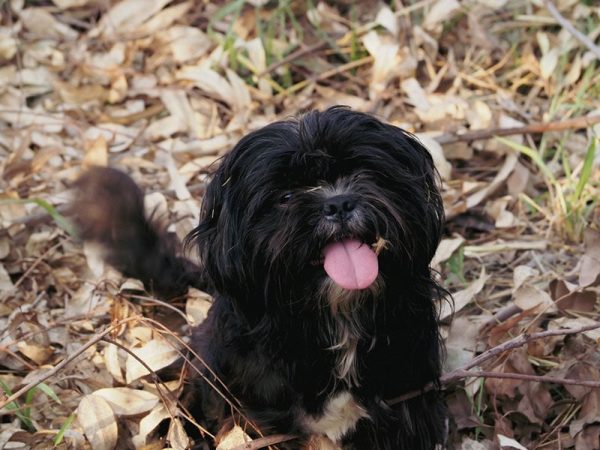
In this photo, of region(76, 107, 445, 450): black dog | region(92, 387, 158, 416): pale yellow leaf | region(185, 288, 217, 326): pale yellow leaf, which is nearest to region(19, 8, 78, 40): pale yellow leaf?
region(185, 288, 217, 326): pale yellow leaf

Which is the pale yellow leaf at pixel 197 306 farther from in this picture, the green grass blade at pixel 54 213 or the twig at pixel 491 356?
the twig at pixel 491 356

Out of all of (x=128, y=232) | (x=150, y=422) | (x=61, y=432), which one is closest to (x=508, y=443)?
(x=150, y=422)

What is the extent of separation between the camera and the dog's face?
2541mm

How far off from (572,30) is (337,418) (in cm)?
245

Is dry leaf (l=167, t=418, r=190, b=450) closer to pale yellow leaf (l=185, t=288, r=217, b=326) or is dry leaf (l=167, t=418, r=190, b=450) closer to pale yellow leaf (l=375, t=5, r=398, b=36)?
pale yellow leaf (l=185, t=288, r=217, b=326)

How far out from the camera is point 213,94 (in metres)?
4.96

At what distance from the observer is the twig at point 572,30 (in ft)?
14.6

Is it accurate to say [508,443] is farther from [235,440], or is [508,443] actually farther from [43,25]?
[43,25]

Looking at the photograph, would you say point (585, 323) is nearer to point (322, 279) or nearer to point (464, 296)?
point (464, 296)

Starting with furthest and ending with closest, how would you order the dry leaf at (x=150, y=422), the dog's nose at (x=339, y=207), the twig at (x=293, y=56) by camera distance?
the twig at (x=293, y=56) < the dry leaf at (x=150, y=422) < the dog's nose at (x=339, y=207)

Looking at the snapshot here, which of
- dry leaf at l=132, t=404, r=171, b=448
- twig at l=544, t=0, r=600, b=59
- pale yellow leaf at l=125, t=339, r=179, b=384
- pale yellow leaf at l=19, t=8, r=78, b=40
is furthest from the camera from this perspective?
pale yellow leaf at l=19, t=8, r=78, b=40

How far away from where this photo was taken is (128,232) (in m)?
3.42

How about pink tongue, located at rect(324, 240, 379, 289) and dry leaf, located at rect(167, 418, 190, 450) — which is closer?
pink tongue, located at rect(324, 240, 379, 289)

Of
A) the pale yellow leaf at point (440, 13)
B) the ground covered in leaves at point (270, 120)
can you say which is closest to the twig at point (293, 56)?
the ground covered in leaves at point (270, 120)
